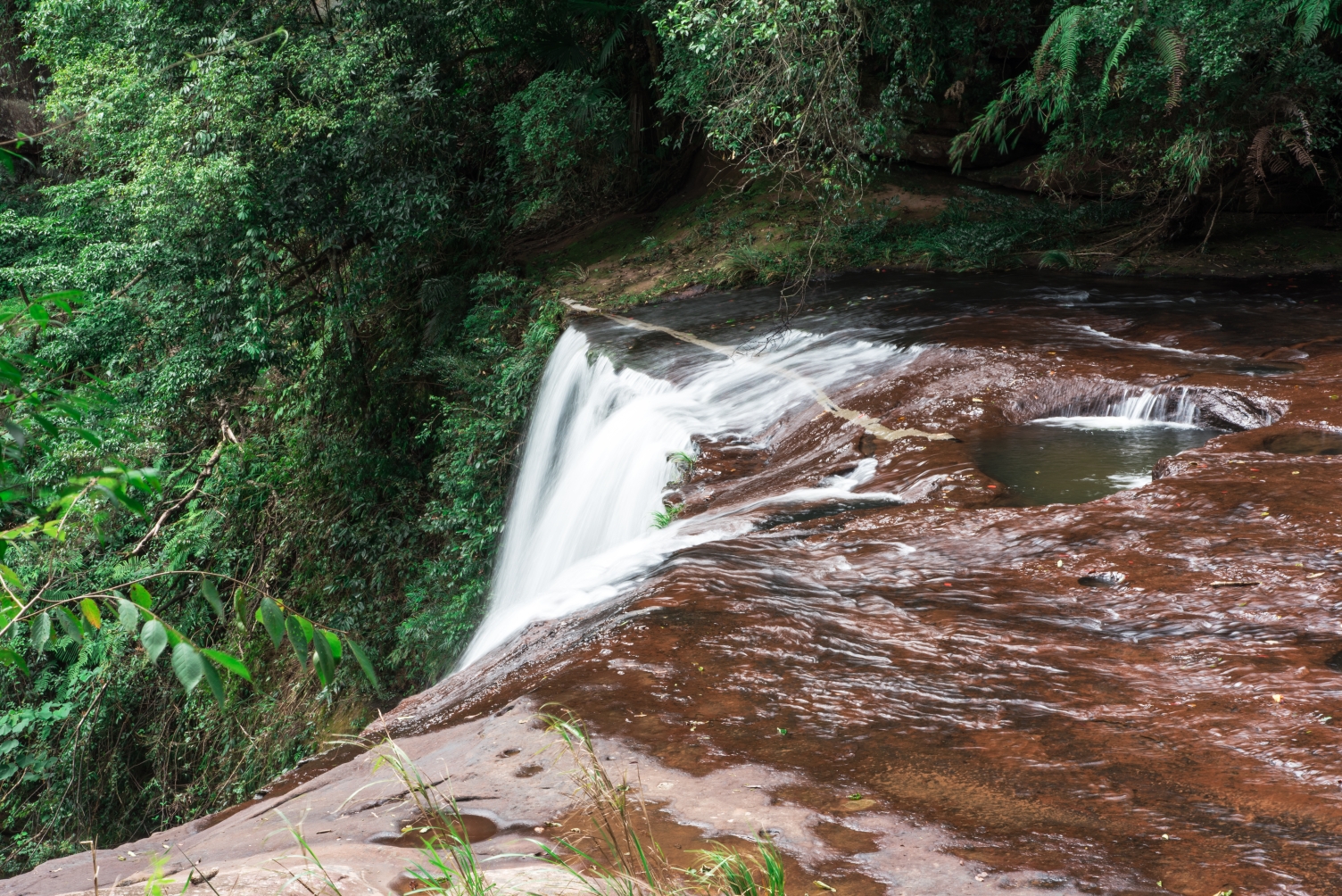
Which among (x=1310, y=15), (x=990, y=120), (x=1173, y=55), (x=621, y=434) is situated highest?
(x=1310, y=15)

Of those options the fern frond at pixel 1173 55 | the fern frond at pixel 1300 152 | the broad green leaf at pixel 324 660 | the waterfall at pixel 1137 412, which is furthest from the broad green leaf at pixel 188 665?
the fern frond at pixel 1300 152

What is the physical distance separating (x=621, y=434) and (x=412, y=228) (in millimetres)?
4845

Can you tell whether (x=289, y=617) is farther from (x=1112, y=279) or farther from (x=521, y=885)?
(x=1112, y=279)

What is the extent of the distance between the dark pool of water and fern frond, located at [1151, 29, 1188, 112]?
12.4 ft

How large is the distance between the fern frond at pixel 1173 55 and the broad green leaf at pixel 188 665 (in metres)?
9.69

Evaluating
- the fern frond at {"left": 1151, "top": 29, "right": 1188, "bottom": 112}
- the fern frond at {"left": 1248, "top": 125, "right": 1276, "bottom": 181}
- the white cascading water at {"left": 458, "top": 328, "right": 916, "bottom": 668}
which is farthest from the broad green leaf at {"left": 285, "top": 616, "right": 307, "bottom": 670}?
the fern frond at {"left": 1248, "top": 125, "right": 1276, "bottom": 181}

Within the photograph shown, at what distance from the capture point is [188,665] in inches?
70.1

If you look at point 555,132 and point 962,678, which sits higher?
point 555,132

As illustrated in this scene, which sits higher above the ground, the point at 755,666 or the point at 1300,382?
the point at 1300,382

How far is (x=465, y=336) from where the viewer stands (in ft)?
44.3

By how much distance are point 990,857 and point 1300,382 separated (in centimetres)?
586

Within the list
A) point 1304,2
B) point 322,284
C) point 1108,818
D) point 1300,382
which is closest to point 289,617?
point 1108,818

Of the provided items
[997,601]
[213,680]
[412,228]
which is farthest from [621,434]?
[213,680]

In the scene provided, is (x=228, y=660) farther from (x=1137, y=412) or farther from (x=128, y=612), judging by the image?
(x=1137, y=412)
